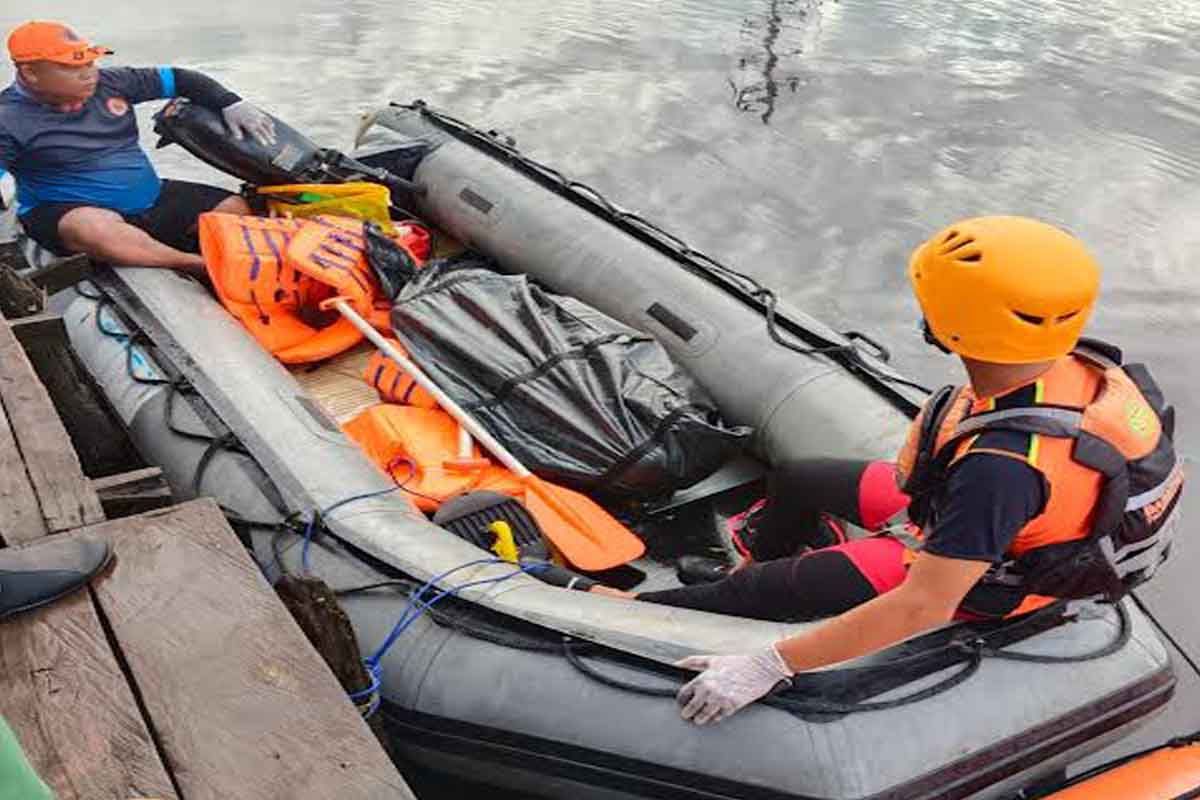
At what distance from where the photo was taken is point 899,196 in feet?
21.5

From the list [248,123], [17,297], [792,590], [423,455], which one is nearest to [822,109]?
[248,123]

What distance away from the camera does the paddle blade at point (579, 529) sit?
2723 mm

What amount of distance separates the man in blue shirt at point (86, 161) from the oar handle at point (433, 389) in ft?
1.67

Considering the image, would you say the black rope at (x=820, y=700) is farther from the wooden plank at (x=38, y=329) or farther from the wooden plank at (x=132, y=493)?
the wooden plank at (x=38, y=329)

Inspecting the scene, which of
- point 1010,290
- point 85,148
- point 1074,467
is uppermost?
point 1010,290

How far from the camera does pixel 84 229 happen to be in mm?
3395

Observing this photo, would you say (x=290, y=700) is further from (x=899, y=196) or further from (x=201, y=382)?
(x=899, y=196)

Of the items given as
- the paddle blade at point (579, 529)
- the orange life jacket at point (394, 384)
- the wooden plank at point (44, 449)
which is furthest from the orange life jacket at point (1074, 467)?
the orange life jacket at point (394, 384)

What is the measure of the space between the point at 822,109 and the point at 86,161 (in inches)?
223

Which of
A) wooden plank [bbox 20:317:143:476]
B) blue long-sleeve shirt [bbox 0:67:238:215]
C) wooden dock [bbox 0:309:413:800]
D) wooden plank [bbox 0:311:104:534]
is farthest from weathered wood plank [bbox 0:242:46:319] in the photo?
wooden dock [bbox 0:309:413:800]

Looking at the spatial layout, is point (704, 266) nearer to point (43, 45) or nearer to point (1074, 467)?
point (1074, 467)

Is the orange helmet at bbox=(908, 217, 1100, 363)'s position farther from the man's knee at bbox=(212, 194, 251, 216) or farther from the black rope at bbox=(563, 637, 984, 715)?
the man's knee at bbox=(212, 194, 251, 216)

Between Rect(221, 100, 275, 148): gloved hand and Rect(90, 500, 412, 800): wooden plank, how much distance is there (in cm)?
238

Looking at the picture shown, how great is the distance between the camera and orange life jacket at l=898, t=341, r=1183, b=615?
1.66 m
